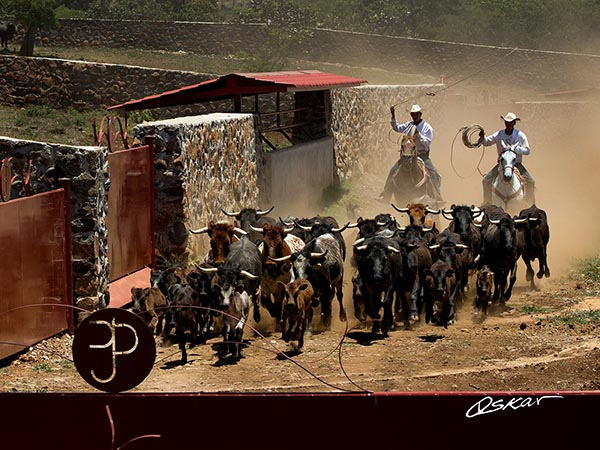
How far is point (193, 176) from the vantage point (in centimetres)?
1892

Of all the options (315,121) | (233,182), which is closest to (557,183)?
(315,121)

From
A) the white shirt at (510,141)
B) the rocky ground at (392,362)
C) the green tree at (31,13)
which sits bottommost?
the rocky ground at (392,362)

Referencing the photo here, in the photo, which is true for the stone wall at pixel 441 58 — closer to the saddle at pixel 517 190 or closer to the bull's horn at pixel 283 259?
the saddle at pixel 517 190

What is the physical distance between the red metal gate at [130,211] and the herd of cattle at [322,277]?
0.71 metres

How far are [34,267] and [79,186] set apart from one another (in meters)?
1.37

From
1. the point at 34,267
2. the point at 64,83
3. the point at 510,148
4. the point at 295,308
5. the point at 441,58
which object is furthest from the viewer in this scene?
the point at 441,58

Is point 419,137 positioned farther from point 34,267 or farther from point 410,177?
point 34,267

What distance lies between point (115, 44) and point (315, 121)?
23252 millimetres

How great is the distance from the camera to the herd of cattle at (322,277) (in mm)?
14234

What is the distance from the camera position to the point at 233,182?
2153 centimetres

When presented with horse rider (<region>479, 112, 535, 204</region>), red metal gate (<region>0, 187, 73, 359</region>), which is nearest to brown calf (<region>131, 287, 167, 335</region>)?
red metal gate (<region>0, 187, 73, 359</region>)

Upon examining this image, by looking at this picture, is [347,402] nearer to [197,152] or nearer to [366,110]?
[197,152]
